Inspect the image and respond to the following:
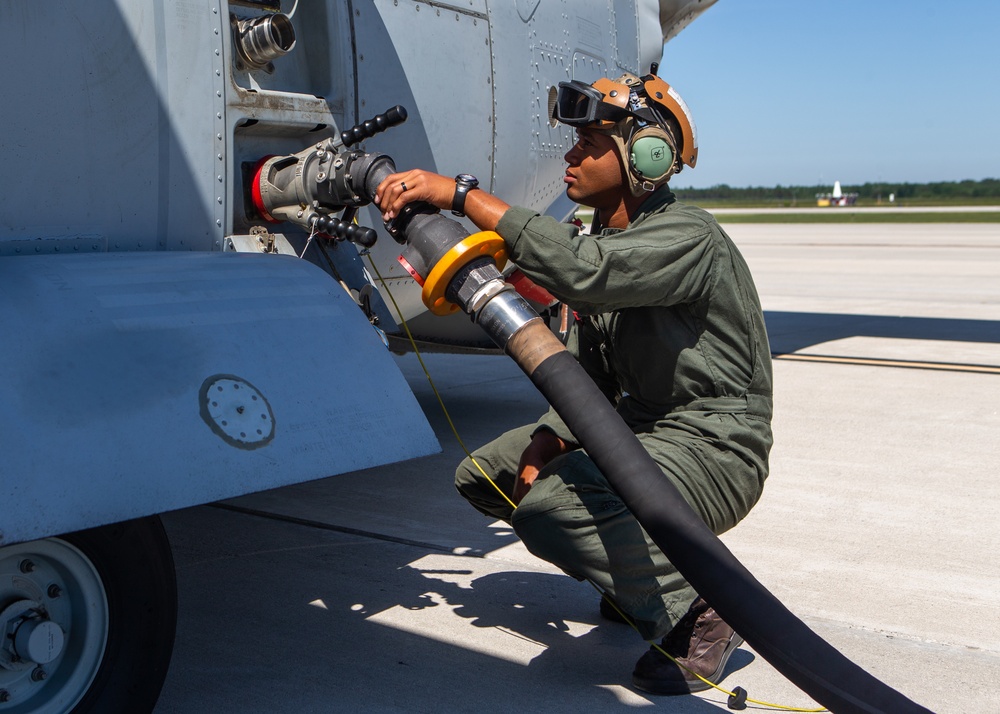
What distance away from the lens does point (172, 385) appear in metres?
2.54

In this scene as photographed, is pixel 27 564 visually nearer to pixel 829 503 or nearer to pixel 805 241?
pixel 829 503

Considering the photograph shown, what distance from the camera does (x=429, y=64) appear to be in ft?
14.5

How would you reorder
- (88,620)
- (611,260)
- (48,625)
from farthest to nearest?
(611,260) → (88,620) → (48,625)

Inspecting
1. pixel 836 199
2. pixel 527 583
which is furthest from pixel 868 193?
pixel 527 583

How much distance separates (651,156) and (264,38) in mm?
1269

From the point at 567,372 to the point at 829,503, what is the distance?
112 inches

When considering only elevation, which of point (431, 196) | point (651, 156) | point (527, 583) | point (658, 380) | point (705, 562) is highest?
point (651, 156)

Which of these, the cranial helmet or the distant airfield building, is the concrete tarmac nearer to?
the cranial helmet

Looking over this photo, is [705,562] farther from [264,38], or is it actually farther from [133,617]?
[264,38]

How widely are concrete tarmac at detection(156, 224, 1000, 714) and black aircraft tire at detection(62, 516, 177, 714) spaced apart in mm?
406

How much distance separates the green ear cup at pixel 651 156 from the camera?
3.26 m

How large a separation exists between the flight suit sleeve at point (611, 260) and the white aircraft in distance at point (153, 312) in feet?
1.52

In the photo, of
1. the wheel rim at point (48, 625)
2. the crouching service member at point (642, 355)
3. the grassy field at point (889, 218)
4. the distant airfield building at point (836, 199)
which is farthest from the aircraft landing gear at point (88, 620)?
the distant airfield building at point (836, 199)

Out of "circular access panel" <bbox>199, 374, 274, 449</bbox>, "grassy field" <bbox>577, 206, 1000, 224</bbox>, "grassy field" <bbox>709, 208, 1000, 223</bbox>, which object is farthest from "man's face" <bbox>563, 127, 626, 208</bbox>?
"grassy field" <bbox>709, 208, 1000, 223</bbox>
